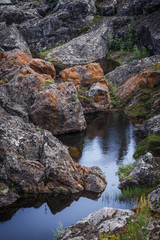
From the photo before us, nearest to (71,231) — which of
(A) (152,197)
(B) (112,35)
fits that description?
(A) (152,197)

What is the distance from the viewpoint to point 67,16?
242 ft

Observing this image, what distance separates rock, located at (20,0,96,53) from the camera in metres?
71.0

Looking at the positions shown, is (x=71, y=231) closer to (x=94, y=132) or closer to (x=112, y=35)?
(x=94, y=132)

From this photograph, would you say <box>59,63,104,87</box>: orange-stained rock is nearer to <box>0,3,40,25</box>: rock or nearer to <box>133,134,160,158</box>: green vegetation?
<box>133,134,160,158</box>: green vegetation

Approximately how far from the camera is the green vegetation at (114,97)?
127 ft

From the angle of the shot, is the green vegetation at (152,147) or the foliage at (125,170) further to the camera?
the green vegetation at (152,147)

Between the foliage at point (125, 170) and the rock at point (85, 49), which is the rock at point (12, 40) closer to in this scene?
the rock at point (85, 49)

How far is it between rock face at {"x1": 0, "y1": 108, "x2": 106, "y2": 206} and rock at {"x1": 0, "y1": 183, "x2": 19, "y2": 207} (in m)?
0.40

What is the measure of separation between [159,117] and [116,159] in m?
5.80

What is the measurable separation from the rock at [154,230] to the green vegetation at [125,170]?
11223mm

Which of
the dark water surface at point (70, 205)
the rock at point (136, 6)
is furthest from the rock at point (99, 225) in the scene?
the rock at point (136, 6)

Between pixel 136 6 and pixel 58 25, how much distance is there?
18568 millimetres

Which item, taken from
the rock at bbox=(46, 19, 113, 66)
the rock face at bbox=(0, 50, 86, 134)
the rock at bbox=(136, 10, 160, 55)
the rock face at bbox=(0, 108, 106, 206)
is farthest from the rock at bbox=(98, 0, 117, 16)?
the rock face at bbox=(0, 108, 106, 206)

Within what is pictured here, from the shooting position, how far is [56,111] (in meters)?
30.3
